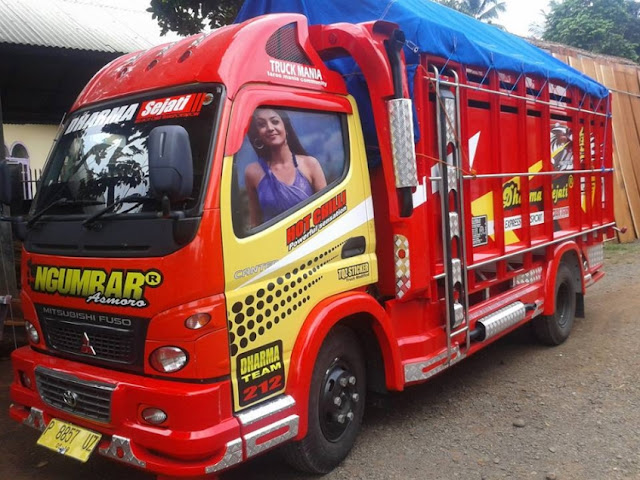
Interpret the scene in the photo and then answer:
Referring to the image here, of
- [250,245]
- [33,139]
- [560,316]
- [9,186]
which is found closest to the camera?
[250,245]

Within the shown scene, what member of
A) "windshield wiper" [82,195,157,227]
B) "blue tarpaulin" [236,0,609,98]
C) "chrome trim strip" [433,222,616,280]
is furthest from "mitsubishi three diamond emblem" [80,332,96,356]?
"blue tarpaulin" [236,0,609,98]

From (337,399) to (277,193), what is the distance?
1.32 meters

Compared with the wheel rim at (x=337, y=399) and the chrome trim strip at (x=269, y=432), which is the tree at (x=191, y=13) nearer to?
the wheel rim at (x=337, y=399)

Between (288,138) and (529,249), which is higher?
(288,138)

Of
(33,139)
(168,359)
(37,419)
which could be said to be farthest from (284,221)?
(33,139)

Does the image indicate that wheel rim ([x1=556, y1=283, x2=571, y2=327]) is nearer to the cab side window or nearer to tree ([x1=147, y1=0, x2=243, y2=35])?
the cab side window

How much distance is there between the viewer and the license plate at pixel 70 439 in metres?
2.97

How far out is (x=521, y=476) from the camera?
351 centimetres

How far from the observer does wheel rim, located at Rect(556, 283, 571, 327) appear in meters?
6.27

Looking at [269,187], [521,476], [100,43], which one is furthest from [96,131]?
[100,43]

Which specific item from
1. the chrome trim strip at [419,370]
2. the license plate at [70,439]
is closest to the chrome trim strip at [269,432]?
the license plate at [70,439]

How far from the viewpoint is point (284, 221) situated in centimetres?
321

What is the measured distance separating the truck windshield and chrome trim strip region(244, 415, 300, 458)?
1.17 meters

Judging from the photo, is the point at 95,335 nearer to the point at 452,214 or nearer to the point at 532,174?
the point at 452,214
